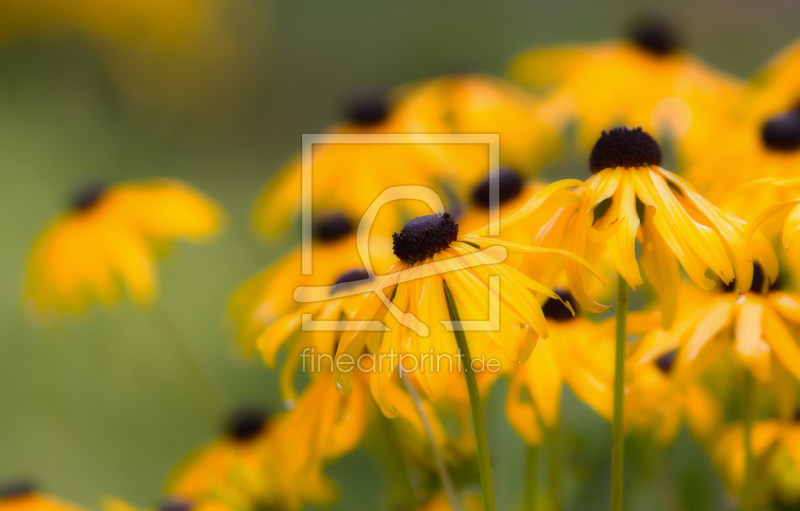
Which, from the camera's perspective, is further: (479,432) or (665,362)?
(665,362)

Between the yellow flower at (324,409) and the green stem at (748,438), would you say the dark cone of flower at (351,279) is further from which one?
the green stem at (748,438)

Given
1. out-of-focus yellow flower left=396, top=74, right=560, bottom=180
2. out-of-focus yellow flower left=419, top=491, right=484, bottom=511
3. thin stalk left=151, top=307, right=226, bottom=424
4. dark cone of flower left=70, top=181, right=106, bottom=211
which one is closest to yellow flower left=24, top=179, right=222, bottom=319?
dark cone of flower left=70, top=181, right=106, bottom=211

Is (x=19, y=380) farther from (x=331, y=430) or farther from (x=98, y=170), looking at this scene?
(x=331, y=430)

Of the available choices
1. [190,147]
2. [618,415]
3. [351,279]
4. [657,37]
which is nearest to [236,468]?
[351,279]

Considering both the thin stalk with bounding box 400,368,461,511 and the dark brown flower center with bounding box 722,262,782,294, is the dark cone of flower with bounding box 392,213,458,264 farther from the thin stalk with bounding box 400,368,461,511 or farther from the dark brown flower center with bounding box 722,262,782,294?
the dark brown flower center with bounding box 722,262,782,294

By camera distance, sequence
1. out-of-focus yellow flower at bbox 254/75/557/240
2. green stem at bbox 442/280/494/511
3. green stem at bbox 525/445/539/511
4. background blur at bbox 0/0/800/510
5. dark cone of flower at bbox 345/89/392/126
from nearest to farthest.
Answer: green stem at bbox 442/280/494/511
green stem at bbox 525/445/539/511
out-of-focus yellow flower at bbox 254/75/557/240
dark cone of flower at bbox 345/89/392/126
background blur at bbox 0/0/800/510

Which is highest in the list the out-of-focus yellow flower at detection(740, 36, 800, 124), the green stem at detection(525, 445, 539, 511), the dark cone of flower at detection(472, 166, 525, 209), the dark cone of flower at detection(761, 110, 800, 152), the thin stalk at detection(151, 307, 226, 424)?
the out-of-focus yellow flower at detection(740, 36, 800, 124)

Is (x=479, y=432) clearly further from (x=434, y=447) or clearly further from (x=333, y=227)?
(x=333, y=227)

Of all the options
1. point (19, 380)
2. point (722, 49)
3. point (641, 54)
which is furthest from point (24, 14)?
point (722, 49)
